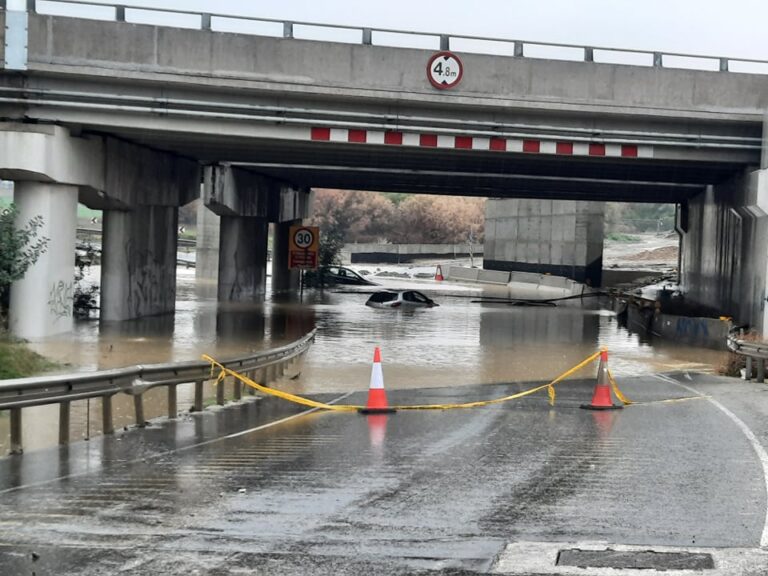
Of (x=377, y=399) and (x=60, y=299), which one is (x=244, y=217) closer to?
(x=60, y=299)

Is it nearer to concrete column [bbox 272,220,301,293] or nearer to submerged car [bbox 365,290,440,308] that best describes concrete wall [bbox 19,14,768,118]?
submerged car [bbox 365,290,440,308]

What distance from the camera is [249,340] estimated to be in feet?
96.4

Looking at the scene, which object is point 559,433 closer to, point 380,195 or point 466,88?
point 466,88

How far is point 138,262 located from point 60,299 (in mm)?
8284

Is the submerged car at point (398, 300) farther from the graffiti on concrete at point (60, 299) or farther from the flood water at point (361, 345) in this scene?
the graffiti on concrete at point (60, 299)

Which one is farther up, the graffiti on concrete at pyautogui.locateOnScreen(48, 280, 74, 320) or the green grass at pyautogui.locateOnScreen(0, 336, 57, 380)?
the graffiti on concrete at pyautogui.locateOnScreen(48, 280, 74, 320)

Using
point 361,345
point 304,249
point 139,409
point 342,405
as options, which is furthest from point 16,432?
point 304,249

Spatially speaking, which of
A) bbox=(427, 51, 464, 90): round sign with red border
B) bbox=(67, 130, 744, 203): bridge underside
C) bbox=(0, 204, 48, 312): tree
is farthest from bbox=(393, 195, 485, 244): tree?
bbox=(0, 204, 48, 312): tree

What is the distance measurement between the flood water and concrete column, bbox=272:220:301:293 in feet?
36.9

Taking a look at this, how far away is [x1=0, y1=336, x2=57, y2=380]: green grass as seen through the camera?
18206mm

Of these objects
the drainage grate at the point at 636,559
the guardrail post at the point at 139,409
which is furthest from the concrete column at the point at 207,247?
the drainage grate at the point at 636,559

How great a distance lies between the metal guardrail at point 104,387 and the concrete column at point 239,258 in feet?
103

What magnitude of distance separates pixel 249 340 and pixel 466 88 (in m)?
8.44

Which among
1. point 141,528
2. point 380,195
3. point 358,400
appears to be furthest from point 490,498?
point 380,195
